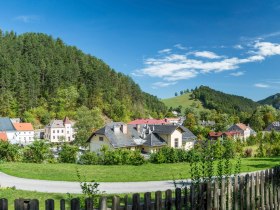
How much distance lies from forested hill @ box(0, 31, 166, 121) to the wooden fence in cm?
10172

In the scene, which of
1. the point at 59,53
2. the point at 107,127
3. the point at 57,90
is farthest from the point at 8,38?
the point at 107,127

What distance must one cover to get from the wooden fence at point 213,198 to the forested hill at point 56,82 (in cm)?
10172

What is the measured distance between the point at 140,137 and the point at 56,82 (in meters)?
77.1

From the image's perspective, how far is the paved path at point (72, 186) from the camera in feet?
45.4

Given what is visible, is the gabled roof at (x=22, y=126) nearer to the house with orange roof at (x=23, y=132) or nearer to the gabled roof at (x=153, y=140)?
the house with orange roof at (x=23, y=132)

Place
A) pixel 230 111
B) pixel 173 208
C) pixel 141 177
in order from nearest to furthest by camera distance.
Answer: pixel 173 208 → pixel 141 177 → pixel 230 111

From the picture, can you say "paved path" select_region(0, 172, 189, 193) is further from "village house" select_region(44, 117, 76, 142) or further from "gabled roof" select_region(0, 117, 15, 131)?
"village house" select_region(44, 117, 76, 142)

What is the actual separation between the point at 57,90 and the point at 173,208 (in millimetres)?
116465

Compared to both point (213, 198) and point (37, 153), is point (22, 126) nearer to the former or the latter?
point (37, 153)

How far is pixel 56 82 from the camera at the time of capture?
11950 cm

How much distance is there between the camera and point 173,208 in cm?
488

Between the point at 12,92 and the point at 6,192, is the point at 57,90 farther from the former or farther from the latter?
the point at 6,192

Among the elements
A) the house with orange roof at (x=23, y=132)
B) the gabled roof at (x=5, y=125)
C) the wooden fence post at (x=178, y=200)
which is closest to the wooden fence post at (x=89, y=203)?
the wooden fence post at (x=178, y=200)

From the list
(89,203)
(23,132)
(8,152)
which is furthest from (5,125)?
(89,203)
